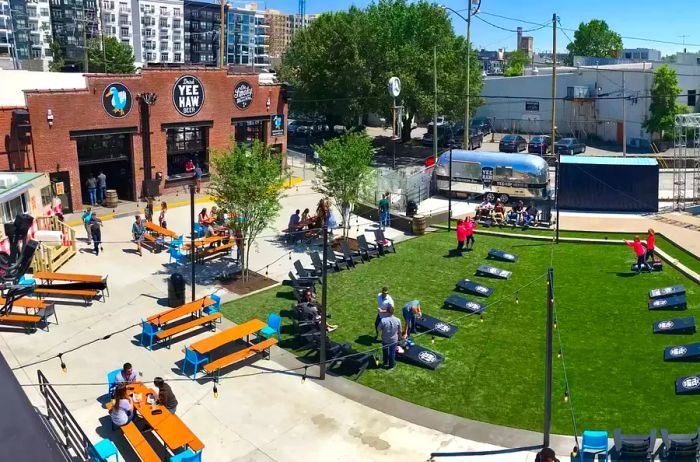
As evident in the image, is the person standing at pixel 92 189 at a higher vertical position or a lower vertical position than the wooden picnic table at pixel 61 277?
higher

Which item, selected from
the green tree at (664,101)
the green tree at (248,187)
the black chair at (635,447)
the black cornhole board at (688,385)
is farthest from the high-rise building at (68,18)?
the black chair at (635,447)

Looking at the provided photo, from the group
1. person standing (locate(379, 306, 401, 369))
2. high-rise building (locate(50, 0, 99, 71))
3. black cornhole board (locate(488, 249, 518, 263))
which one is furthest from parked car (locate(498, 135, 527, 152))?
high-rise building (locate(50, 0, 99, 71))

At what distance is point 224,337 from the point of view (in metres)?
17.0

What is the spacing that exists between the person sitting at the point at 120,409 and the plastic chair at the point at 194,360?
2.63m

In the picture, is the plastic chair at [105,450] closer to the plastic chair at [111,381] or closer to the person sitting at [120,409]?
the person sitting at [120,409]

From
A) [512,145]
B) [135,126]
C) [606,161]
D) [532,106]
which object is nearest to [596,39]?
[532,106]

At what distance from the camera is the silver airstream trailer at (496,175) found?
35938mm

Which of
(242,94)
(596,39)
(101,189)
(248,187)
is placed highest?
(596,39)

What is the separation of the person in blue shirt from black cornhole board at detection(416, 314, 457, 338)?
375 mm

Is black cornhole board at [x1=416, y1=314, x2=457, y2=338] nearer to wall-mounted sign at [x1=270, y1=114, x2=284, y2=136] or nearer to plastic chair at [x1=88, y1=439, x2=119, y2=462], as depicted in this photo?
plastic chair at [x1=88, y1=439, x2=119, y2=462]

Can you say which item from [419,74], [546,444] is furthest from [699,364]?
[419,74]

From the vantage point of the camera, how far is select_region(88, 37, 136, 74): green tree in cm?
7875

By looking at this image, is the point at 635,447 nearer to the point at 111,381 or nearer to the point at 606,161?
the point at 111,381

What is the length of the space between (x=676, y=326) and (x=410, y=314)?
746 centimetres
